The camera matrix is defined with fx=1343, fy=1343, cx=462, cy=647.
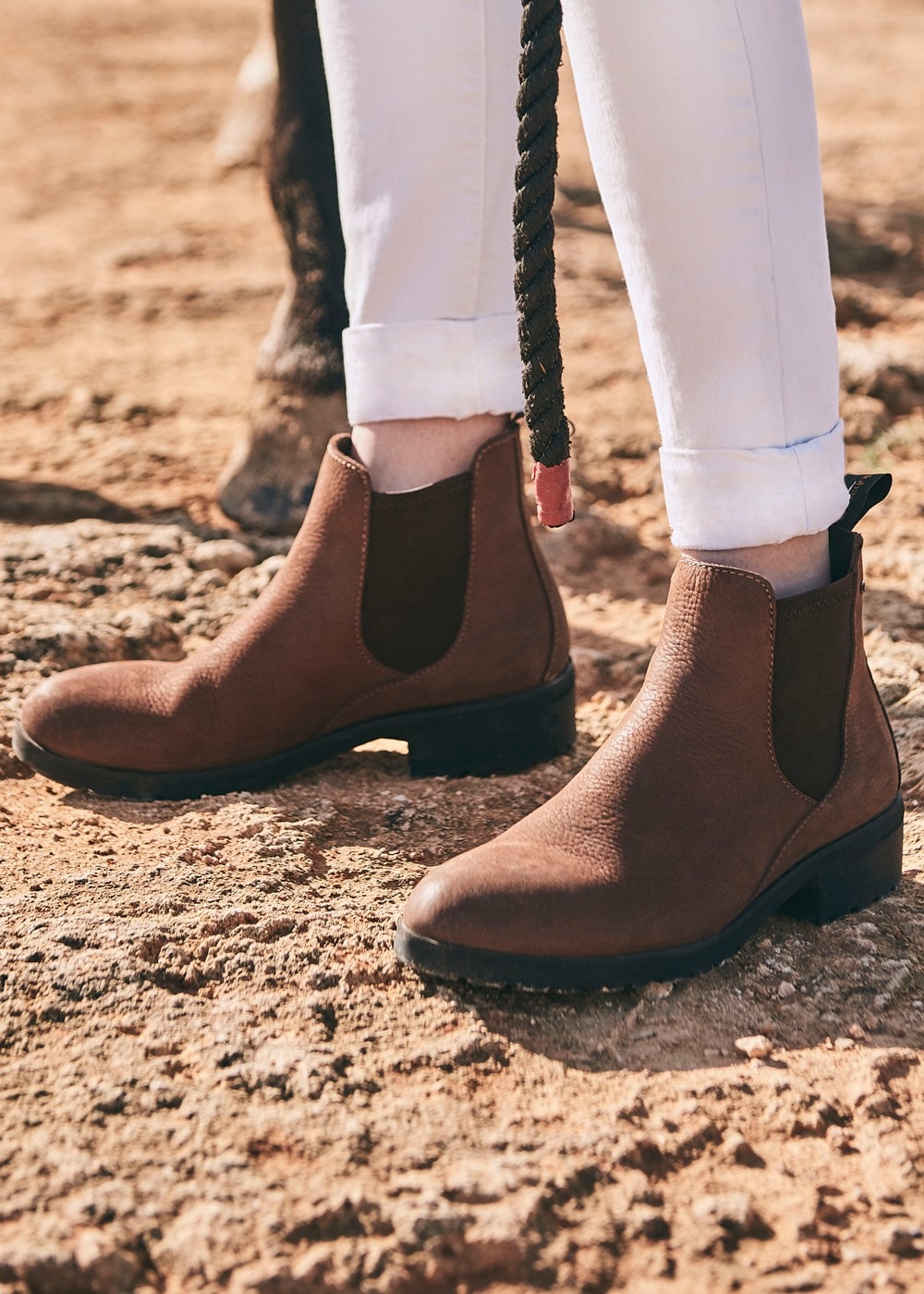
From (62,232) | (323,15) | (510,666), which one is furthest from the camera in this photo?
(62,232)

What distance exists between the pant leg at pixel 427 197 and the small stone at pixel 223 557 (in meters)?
0.77

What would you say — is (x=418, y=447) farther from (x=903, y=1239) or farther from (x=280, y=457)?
(x=280, y=457)

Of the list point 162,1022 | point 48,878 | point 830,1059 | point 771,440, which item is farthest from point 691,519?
point 48,878

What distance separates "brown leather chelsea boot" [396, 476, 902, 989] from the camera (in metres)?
1.16

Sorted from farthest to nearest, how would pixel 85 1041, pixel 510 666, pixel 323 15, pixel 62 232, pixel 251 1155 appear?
pixel 62 232 → pixel 510 666 → pixel 323 15 → pixel 85 1041 → pixel 251 1155

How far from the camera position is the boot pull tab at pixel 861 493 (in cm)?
124

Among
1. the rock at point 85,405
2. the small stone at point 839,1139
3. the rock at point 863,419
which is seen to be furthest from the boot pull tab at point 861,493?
the rock at point 85,405

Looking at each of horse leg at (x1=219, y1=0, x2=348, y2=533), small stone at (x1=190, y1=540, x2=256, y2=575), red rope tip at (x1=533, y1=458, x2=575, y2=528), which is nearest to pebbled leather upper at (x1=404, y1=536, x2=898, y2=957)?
red rope tip at (x1=533, y1=458, x2=575, y2=528)

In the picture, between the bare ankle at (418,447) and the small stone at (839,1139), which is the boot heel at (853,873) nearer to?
the small stone at (839,1139)

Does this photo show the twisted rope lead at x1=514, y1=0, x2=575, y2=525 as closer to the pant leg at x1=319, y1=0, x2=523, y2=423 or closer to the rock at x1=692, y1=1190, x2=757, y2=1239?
the pant leg at x1=319, y1=0, x2=523, y2=423

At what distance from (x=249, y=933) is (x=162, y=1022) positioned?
0.14 m

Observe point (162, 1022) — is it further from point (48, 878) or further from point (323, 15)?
point (323, 15)

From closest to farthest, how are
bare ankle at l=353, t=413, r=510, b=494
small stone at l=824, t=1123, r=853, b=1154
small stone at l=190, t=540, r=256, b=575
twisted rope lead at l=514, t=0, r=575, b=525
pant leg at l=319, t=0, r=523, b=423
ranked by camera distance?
small stone at l=824, t=1123, r=853, b=1154 → twisted rope lead at l=514, t=0, r=575, b=525 → pant leg at l=319, t=0, r=523, b=423 → bare ankle at l=353, t=413, r=510, b=494 → small stone at l=190, t=540, r=256, b=575

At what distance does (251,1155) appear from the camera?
3.25ft
